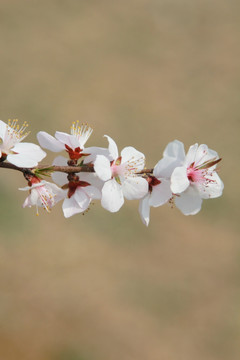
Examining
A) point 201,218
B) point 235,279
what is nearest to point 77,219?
point 201,218

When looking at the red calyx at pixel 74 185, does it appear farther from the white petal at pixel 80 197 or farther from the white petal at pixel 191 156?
the white petal at pixel 191 156

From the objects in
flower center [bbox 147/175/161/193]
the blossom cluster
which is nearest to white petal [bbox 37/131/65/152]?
the blossom cluster

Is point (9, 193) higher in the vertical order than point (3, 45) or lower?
lower

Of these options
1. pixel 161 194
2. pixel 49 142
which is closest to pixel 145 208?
pixel 161 194

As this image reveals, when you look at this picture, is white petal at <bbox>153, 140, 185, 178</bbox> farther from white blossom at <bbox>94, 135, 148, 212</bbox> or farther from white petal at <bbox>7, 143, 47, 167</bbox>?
white petal at <bbox>7, 143, 47, 167</bbox>

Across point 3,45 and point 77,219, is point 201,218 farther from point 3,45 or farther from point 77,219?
point 3,45

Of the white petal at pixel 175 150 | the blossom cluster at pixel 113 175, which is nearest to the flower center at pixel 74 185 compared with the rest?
the blossom cluster at pixel 113 175
